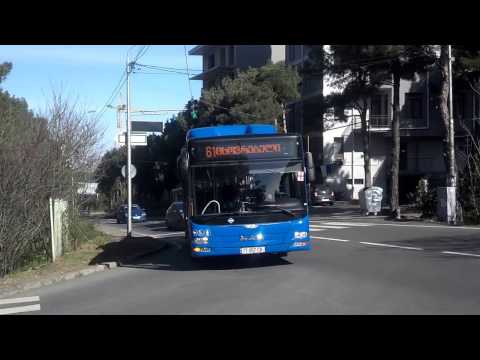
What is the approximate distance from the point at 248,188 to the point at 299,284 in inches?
110

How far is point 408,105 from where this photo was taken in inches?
1865

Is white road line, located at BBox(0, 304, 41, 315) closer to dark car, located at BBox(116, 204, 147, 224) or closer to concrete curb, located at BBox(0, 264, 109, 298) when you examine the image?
concrete curb, located at BBox(0, 264, 109, 298)

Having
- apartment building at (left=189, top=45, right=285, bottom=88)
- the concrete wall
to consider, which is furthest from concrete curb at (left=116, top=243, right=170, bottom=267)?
the concrete wall

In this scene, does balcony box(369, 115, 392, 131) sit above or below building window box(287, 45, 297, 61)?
below

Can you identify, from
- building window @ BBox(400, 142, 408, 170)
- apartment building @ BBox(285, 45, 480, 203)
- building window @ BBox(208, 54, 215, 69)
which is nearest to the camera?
apartment building @ BBox(285, 45, 480, 203)

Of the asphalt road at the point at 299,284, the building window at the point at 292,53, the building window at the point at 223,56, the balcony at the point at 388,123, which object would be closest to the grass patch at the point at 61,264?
the asphalt road at the point at 299,284

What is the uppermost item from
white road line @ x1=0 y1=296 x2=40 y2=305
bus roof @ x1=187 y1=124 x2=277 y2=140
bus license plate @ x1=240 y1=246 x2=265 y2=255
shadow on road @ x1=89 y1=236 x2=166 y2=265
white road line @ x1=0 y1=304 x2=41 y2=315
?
bus roof @ x1=187 y1=124 x2=277 y2=140

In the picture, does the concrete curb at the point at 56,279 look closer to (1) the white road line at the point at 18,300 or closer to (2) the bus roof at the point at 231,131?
(1) the white road line at the point at 18,300

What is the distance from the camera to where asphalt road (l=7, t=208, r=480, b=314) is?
8.70 m

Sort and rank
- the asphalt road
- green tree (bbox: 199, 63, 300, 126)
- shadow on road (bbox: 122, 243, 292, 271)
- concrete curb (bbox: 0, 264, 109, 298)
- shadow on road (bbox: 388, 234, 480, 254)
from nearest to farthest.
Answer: the asphalt road
concrete curb (bbox: 0, 264, 109, 298)
shadow on road (bbox: 122, 243, 292, 271)
shadow on road (bbox: 388, 234, 480, 254)
green tree (bbox: 199, 63, 300, 126)

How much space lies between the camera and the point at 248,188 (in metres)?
12.6

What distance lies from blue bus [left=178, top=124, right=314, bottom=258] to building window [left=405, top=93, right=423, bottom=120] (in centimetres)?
→ 3683

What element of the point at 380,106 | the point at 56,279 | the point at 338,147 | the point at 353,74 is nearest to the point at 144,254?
the point at 56,279
